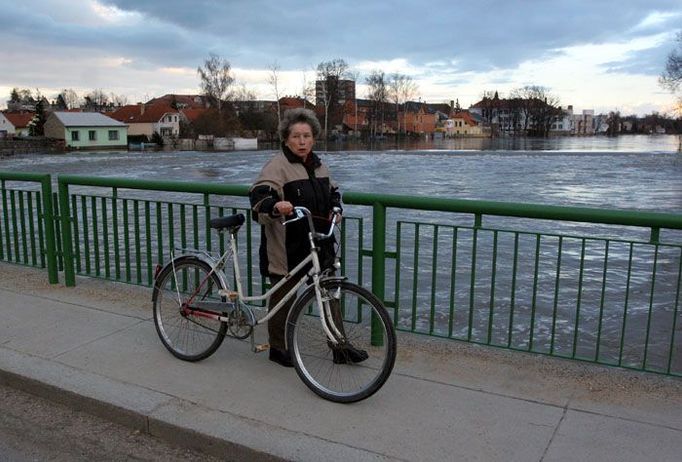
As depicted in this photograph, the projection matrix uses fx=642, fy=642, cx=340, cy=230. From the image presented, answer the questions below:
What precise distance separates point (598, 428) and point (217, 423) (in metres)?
2.13

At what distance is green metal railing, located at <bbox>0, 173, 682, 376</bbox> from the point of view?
14.8 feet

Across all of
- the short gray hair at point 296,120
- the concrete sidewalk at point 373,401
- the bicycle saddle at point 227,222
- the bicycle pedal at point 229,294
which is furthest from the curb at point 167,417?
the short gray hair at point 296,120

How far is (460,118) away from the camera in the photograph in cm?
16750

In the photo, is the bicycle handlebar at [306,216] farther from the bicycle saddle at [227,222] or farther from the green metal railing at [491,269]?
the green metal railing at [491,269]

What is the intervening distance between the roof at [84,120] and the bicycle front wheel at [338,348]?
89366 millimetres

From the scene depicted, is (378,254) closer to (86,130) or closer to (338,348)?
(338,348)

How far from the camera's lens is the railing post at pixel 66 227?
20.9ft

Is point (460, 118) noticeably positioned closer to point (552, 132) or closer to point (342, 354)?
point (552, 132)

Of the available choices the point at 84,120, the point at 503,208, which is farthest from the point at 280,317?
the point at 84,120

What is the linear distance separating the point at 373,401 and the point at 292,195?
54.2 inches

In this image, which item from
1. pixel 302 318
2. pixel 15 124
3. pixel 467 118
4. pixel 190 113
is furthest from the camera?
pixel 467 118

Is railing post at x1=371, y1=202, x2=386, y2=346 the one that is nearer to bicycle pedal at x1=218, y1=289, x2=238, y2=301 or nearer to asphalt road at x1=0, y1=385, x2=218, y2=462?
bicycle pedal at x1=218, y1=289, x2=238, y2=301

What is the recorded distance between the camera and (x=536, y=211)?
425 centimetres

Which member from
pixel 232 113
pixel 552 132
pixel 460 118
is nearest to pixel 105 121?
pixel 232 113
